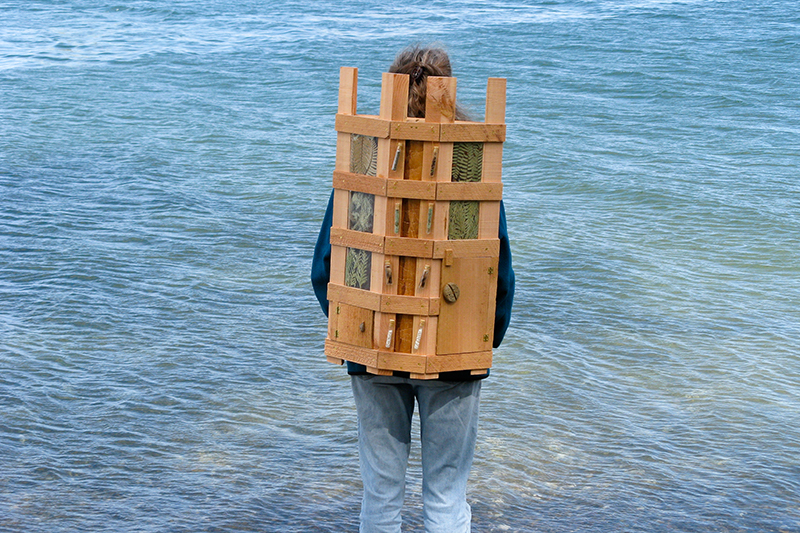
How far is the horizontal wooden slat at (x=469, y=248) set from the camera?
9.91ft

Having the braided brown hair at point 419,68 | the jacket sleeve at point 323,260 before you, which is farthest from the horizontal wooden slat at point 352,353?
the braided brown hair at point 419,68

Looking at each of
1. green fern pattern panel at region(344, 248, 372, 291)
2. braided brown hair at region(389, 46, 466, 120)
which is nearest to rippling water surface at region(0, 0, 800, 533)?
braided brown hair at region(389, 46, 466, 120)

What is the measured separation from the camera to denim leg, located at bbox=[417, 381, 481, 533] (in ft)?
10.1

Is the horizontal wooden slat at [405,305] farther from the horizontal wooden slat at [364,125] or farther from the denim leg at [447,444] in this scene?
the horizontal wooden slat at [364,125]

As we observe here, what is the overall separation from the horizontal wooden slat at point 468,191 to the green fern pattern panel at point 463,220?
0.03 m

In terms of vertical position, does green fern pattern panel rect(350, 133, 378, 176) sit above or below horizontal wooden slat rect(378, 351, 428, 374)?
above

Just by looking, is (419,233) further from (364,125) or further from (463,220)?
(364,125)

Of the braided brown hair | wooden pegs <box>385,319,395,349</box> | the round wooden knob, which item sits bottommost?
wooden pegs <box>385,319,395,349</box>

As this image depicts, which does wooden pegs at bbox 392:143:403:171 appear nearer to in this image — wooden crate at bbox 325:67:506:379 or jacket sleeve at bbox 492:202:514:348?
wooden crate at bbox 325:67:506:379

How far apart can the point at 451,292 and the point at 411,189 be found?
1.20ft

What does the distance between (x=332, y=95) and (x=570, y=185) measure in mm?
6745

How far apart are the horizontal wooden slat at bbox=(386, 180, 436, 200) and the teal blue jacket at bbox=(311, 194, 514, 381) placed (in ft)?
0.83

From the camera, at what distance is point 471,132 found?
2975 millimetres

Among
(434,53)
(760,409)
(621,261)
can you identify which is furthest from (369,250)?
(621,261)
